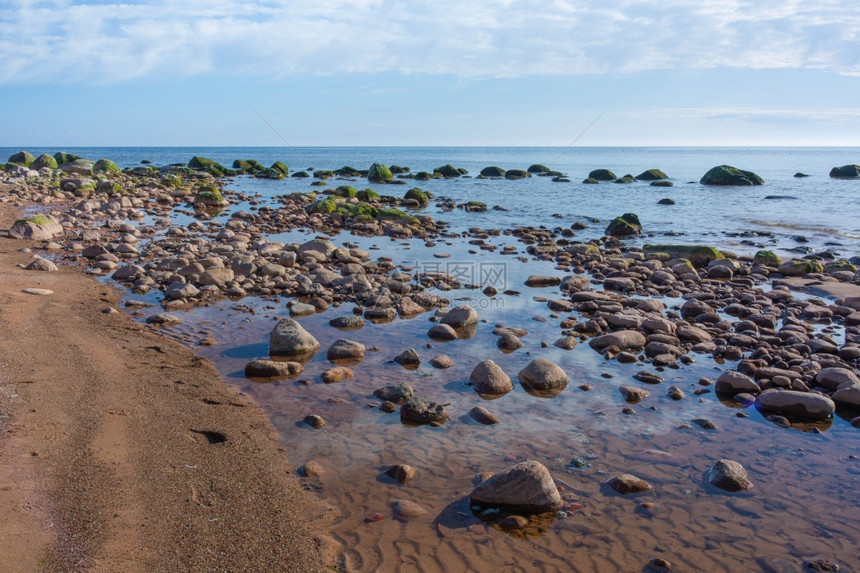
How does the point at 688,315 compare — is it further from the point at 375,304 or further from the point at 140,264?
the point at 140,264

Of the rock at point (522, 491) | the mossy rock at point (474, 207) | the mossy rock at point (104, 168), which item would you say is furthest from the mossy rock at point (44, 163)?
the rock at point (522, 491)

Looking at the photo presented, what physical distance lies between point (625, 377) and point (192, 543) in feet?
20.2

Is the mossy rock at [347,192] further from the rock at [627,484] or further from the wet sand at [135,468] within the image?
the rock at [627,484]

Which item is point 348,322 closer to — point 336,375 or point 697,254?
point 336,375

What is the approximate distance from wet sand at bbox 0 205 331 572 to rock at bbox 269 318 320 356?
1090mm

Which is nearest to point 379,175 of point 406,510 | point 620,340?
point 620,340

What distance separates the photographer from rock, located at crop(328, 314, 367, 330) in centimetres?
1016

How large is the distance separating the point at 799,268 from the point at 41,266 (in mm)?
18865

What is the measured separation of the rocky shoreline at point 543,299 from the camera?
7422 mm

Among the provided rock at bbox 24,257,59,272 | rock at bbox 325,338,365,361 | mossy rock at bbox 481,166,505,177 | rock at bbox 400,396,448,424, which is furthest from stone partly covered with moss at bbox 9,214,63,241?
mossy rock at bbox 481,166,505,177

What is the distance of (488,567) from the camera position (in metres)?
4.50

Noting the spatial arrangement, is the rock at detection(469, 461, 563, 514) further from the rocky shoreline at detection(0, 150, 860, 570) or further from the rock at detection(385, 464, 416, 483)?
the rock at detection(385, 464, 416, 483)

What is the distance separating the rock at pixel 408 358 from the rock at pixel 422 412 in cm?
157

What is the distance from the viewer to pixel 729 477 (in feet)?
18.8
